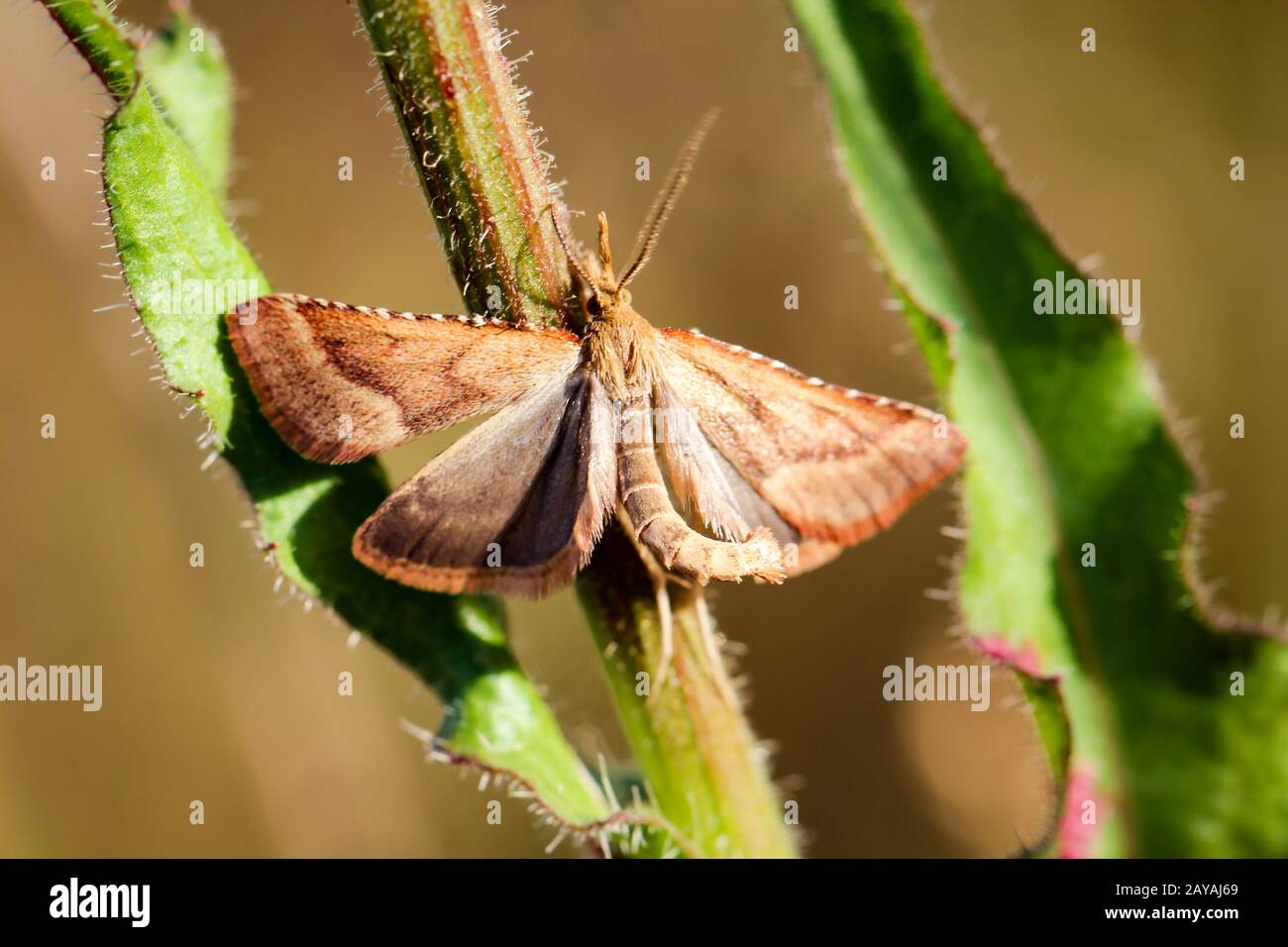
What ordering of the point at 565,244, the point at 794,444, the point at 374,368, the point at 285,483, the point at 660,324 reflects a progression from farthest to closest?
1. the point at 660,324
2. the point at 794,444
3. the point at 374,368
4. the point at 285,483
5. the point at 565,244

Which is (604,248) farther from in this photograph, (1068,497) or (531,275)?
(1068,497)

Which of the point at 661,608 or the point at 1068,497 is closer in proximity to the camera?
the point at 661,608

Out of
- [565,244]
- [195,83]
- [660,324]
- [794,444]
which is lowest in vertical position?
[794,444]

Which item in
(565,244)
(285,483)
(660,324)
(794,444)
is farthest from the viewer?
(660,324)

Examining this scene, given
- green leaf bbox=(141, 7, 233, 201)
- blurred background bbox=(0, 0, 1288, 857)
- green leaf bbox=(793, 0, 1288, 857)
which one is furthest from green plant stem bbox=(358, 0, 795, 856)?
blurred background bbox=(0, 0, 1288, 857)

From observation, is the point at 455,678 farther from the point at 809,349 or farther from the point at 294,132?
the point at 294,132

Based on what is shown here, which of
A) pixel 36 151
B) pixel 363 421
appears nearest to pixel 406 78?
pixel 363 421

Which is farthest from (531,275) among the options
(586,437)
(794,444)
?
(794,444)
